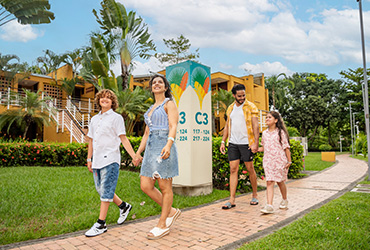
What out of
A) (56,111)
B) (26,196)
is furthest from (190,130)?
(56,111)

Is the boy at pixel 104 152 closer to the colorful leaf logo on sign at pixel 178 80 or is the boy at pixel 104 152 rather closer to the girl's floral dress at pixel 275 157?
the colorful leaf logo on sign at pixel 178 80

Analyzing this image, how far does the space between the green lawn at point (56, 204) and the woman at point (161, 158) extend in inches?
43.0

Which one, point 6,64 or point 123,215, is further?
point 6,64

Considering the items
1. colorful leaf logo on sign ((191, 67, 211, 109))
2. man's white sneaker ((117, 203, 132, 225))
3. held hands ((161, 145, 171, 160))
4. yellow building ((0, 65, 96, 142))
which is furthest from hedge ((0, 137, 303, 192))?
held hands ((161, 145, 171, 160))

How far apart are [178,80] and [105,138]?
114 inches

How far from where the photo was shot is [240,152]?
17.4 ft

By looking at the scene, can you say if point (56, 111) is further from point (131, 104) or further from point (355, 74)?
point (355, 74)

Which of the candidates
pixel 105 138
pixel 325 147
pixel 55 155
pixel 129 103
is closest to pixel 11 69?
pixel 129 103

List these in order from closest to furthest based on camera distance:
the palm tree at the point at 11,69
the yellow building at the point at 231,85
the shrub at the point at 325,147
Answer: the palm tree at the point at 11,69, the yellow building at the point at 231,85, the shrub at the point at 325,147

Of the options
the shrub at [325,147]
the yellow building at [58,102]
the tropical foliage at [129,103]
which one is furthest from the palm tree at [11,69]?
the shrub at [325,147]

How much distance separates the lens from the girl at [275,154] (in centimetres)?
496

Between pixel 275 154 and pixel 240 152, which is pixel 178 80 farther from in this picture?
pixel 275 154

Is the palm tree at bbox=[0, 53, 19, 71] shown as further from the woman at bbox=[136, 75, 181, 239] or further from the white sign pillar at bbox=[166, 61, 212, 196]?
the woman at bbox=[136, 75, 181, 239]

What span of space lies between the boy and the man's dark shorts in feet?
7.06
